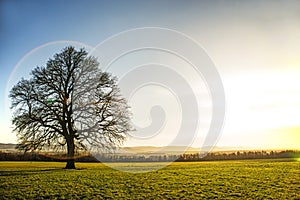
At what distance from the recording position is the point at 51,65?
101ft

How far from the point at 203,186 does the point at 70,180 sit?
925cm

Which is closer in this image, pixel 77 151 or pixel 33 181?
pixel 33 181

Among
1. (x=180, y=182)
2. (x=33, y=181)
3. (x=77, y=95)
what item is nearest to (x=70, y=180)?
(x=33, y=181)

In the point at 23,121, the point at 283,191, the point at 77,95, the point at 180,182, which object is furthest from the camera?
the point at 77,95

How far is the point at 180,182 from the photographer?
20.3 m

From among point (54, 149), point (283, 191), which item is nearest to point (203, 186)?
point (283, 191)

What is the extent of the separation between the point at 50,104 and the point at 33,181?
10.4m

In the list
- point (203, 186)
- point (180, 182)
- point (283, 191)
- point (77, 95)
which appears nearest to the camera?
point (283, 191)

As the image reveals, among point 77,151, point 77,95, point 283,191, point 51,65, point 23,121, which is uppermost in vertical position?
point 51,65

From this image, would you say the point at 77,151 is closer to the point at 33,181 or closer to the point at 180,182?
the point at 33,181

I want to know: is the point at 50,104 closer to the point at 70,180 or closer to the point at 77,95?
the point at 77,95

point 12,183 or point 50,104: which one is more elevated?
point 50,104

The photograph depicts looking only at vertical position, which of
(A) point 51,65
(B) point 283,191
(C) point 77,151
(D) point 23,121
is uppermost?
(A) point 51,65

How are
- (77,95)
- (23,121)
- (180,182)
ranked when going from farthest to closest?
(77,95) < (23,121) < (180,182)
